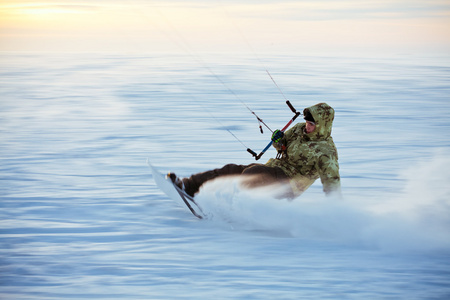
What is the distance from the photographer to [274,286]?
4.99 metres

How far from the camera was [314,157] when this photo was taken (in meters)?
6.15

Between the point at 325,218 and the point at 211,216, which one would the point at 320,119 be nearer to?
the point at 325,218

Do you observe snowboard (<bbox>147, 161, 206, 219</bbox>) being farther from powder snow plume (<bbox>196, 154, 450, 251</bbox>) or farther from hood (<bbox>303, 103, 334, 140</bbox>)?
hood (<bbox>303, 103, 334, 140</bbox>)

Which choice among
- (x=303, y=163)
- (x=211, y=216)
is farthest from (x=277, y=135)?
(x=211, y=216)

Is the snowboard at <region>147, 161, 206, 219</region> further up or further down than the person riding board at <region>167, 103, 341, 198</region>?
further down

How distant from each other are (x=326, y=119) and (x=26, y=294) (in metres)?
3.15

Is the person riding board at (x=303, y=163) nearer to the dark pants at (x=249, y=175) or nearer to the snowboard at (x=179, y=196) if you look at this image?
the dark pants at (x=249, y=175)

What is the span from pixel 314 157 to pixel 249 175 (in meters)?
0.65

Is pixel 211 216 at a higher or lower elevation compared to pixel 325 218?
lower

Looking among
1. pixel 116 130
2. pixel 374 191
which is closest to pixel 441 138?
pixel 374 191

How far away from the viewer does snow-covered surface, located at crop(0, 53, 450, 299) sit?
5.07m

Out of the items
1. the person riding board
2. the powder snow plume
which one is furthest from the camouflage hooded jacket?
the powder snow plume

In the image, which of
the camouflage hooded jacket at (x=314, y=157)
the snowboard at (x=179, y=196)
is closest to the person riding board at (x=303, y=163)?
the camouflage hooded jacket at (x=314, y=157)

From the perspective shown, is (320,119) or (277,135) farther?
(277,135)
